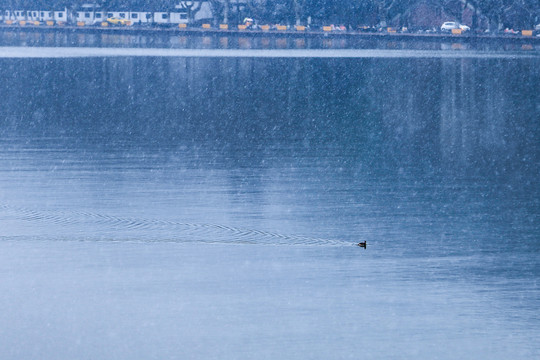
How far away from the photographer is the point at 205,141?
1688 cm

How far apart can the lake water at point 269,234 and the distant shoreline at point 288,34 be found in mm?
59103

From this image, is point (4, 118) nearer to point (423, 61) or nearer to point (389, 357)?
point (389, 357)

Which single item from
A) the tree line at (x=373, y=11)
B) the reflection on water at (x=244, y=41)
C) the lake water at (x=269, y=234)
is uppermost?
the lake water at (x=269, y=234)

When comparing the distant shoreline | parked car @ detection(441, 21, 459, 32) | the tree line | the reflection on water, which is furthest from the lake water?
parked car @ detection(441, 21, 459, 32)

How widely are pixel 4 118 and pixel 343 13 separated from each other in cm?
7482

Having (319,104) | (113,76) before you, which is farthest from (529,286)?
(113,76)

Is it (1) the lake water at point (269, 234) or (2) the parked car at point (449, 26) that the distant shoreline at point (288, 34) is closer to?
(2) the parked car at point (449, 26)

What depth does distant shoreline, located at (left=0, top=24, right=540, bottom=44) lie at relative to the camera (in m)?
79.7

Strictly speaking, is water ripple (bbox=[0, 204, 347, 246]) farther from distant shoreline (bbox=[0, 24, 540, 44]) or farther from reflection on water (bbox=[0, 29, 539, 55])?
distant shoreline (bbox=[0, 24, 540, 44])

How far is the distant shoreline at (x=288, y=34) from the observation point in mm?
79731

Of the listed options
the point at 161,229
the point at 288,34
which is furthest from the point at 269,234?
the point at 288,34

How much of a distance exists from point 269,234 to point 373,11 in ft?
292

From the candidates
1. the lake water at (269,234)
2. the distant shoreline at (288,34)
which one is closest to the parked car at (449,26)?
the distant shoreline at (288,34)

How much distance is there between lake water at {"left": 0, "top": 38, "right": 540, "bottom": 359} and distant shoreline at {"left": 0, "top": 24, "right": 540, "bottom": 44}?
59.1m
